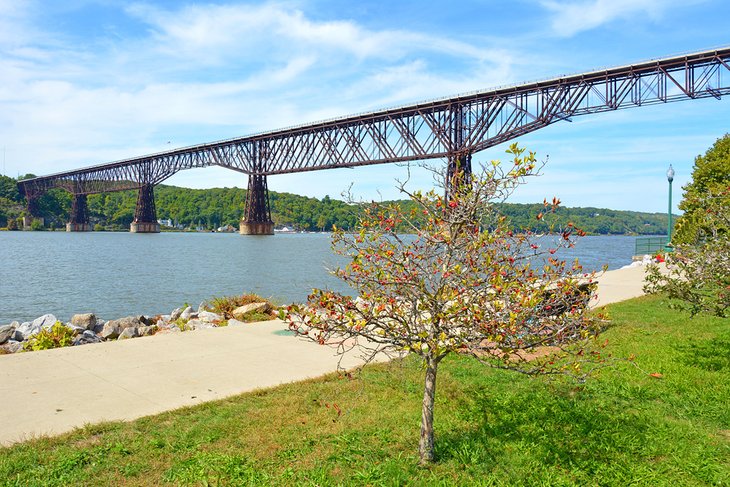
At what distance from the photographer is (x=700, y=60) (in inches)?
1829

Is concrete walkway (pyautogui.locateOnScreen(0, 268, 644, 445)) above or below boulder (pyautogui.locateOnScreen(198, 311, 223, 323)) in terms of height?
above

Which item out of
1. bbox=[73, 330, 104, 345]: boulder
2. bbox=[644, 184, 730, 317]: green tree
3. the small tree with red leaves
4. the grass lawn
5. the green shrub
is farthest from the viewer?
bbox=[73, 330, 104, 345]: boulder

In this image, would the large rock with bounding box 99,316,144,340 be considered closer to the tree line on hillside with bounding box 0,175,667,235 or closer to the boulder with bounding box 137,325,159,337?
the boulder with bounding box 137,325,159,337

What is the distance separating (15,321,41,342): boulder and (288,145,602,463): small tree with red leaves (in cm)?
1070

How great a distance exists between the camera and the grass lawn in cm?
514

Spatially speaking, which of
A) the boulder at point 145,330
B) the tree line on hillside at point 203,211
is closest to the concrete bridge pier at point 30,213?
the tree line on hillside at point 203,211

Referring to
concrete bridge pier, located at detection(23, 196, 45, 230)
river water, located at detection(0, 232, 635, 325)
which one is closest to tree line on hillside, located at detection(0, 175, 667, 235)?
concrete bridge pier, located at detection(23, 196, 45, 230)

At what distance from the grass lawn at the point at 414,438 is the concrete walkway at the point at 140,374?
0.53m

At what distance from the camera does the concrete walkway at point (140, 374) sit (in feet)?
22.0

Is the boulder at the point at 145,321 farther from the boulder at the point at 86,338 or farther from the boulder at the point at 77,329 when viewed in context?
the boulder at the point at 86,338

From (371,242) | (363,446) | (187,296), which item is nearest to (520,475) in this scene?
(363,446)

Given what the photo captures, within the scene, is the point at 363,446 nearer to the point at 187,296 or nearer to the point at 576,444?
the point at 576,444

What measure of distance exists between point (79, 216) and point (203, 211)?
33.2m

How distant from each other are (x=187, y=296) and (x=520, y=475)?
24.4 meters
